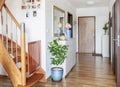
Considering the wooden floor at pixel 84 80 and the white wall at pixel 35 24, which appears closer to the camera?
the wooden floor at pixel 84 80

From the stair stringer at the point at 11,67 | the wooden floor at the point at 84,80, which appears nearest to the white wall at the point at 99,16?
the wooden floor at the point at 84,80

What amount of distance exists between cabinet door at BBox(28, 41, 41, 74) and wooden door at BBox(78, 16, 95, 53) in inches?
195

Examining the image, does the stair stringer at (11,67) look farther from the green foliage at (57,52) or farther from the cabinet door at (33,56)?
the green foliage at (57,52)

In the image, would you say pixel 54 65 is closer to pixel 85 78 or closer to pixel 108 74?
pixel 85 78

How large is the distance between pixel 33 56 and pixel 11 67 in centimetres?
53

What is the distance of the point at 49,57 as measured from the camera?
4.21m

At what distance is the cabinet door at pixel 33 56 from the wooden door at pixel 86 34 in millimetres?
4942

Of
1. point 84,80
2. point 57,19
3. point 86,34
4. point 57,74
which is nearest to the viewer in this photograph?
point 57,74

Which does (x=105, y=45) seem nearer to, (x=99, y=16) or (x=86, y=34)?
(x=86, y=34)

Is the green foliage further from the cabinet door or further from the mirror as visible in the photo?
the mirror

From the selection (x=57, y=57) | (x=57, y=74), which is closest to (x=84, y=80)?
(x=57, y=74)

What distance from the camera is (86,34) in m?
8.34

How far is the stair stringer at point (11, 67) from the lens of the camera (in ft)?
10.2

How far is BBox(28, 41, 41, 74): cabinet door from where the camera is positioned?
3.25 m
